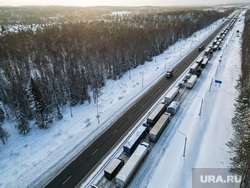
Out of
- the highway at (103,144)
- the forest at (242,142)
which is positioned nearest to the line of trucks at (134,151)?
the highway at (103,144)

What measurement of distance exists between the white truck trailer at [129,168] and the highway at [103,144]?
6.79 meters

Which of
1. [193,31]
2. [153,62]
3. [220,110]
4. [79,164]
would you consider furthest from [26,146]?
[193,31]

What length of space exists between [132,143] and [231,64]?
245ft

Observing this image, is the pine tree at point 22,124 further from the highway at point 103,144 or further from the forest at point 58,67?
the highway at point 103,144

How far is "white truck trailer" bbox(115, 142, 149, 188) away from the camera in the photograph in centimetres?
2362

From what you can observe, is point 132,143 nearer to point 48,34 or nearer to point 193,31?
point 48,34

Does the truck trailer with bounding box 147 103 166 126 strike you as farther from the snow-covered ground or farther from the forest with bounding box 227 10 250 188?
the forest with bounding box 227 10 250 188

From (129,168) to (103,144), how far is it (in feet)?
33.7

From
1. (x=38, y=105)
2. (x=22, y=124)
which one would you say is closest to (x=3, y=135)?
(x=22, y=124)

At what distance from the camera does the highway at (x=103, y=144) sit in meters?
26.5

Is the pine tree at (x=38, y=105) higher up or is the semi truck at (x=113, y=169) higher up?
the pine tree at (x=38, y=105)

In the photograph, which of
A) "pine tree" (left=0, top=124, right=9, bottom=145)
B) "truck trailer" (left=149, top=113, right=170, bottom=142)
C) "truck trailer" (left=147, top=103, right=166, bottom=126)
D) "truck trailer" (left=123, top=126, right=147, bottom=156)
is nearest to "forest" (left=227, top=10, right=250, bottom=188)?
"truck trailer" (left=149, top=113, right=170, bottom=142)

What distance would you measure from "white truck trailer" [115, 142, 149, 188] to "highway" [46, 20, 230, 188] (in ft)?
22.3

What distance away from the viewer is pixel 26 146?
111ft
